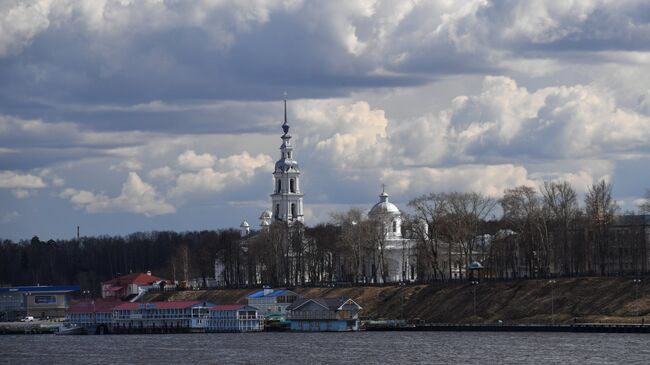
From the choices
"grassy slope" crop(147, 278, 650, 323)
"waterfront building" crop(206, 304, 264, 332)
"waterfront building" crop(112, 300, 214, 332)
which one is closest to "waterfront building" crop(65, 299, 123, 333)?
"waterfront building" crop(112, 300, 214, 332)

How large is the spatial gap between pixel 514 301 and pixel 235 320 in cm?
3210

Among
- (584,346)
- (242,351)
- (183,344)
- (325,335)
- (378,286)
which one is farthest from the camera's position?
(378,286)

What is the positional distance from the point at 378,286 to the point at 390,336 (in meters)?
46.4

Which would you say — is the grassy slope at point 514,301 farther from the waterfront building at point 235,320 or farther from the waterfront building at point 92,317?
the waterfront building at point 92,317

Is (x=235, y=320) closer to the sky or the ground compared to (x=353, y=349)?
closer to the sky

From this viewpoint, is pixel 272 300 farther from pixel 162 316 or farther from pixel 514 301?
pixel 514 301

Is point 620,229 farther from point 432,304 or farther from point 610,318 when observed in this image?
point 610,318

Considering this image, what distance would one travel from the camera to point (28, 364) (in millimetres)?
117625

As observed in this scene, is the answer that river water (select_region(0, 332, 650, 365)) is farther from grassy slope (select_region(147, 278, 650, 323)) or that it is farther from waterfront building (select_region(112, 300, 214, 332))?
waterfront building (select_region(112, 300, 214, 332))

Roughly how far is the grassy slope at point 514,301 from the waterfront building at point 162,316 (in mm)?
20341

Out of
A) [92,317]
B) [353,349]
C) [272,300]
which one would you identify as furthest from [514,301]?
[92,317]

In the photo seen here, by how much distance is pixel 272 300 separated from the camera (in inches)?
7426

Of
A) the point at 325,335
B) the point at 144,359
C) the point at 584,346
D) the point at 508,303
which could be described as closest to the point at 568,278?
the point at 508,303

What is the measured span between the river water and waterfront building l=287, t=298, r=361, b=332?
492 cm
